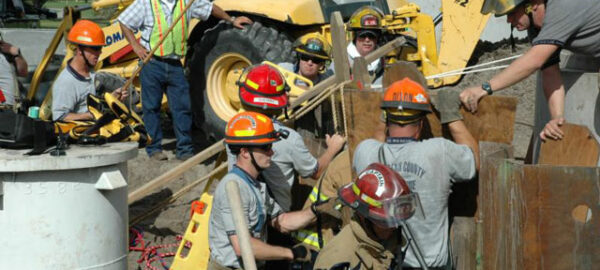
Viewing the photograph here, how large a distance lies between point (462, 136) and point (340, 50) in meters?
1.48

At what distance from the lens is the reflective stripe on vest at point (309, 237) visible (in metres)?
5.53

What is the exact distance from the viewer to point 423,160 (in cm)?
475

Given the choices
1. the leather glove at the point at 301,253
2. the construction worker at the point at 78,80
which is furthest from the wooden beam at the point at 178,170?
the leather glove at the point at 301,253

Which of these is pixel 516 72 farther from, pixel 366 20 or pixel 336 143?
pixel 366 20

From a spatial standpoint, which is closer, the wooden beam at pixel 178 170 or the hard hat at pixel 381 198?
the hard hat at pixel 381 198

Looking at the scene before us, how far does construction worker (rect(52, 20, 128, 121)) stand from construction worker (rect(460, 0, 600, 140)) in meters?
3.26

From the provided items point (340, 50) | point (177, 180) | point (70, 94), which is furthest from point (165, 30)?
point (340, 50)

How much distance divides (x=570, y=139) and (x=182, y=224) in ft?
14.3

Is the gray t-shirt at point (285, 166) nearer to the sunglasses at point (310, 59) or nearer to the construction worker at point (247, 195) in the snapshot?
the construction worker at point (247, 195)

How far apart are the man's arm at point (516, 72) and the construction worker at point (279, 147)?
3.75 ft

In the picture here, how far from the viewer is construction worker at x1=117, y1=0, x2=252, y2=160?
29.6ft

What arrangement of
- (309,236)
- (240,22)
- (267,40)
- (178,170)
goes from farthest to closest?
(240,22) < (267,40) < (178,170) < (309,236)

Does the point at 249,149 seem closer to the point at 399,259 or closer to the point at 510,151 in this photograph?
the point at 399,259

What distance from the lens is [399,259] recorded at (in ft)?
14.5
